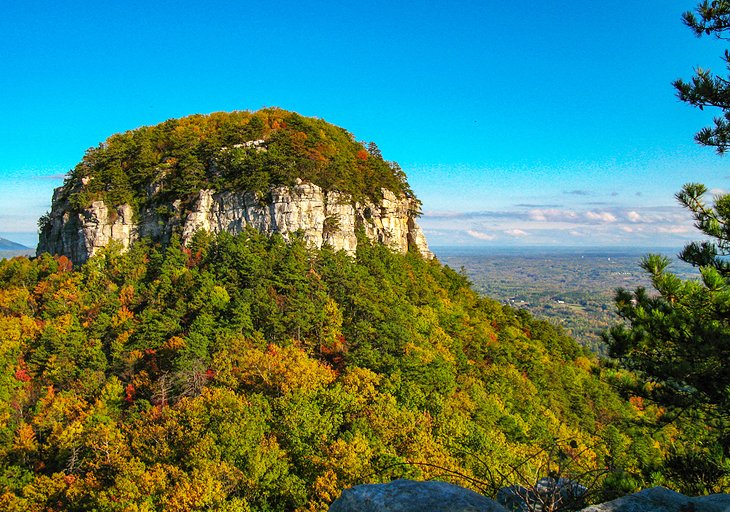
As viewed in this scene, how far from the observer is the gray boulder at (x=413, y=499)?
4516mm

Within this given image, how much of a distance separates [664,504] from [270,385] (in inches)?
988

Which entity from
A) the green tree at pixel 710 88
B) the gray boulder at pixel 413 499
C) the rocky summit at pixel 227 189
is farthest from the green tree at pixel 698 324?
the rocky summit at pixel 227 189

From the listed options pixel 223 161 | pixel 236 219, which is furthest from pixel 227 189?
pixel 223 161

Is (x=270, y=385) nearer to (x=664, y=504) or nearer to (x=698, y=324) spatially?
(x=698, y=324)

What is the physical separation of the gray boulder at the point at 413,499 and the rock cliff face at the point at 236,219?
144 feet

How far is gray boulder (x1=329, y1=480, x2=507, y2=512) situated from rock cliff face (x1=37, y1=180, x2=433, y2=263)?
4401 centimetres

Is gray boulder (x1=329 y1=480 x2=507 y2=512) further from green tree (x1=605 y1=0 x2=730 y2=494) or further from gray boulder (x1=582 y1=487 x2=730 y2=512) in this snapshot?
green tree (x1=605 y1=0 x2=730 y2=494)

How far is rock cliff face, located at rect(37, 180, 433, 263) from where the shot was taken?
160ft

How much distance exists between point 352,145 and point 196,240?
29581 millimetres

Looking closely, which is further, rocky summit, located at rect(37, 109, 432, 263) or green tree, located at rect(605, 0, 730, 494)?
rocky summit, located at rect(37, 109, 432, 263)

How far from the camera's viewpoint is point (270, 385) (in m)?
27.3

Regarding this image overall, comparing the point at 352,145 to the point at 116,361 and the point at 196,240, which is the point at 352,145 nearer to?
the point at 196,240

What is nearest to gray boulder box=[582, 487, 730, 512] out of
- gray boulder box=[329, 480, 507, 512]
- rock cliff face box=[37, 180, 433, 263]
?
gray boulder box=[329, 480, 507, 512]

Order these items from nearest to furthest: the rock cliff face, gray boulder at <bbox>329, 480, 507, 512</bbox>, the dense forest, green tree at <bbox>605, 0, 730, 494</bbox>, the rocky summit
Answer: gray boulder at <bbox>329, 480, 507, 512</bbox> → green tree at <bbox>605, 0, 730, 494</bbox> → the dense forest → the rock cliff face → the rocky summit
